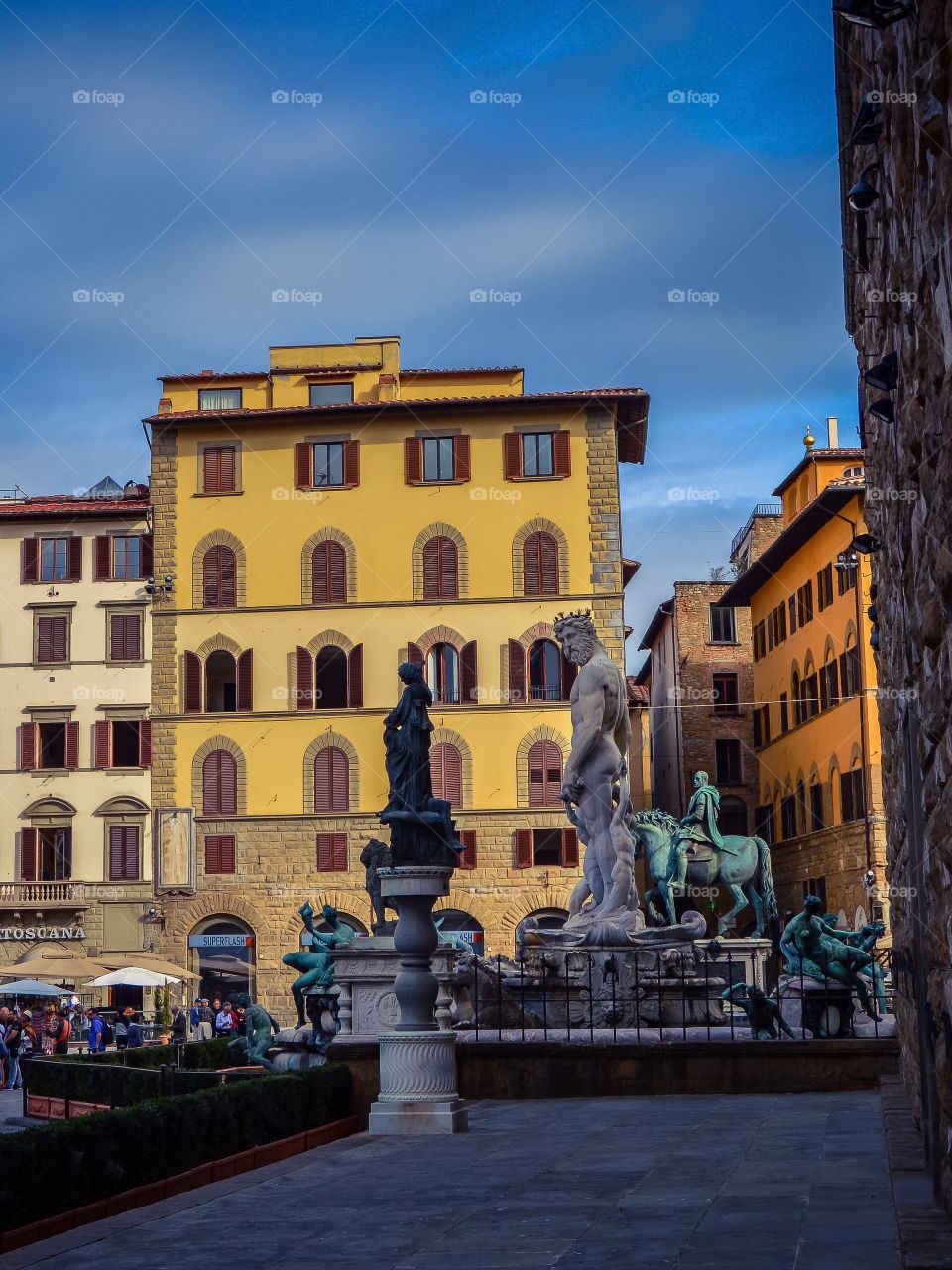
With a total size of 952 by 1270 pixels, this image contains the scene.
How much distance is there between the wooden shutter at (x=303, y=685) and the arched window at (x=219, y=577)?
2.71 metres

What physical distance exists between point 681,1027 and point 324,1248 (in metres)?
8.88

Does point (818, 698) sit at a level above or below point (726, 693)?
below

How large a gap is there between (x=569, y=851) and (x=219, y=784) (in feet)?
33.2

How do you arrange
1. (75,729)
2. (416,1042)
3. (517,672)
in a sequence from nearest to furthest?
(416,1042)
(517,672)
(75,729)

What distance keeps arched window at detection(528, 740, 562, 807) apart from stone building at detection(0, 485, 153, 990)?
1121 centimetres

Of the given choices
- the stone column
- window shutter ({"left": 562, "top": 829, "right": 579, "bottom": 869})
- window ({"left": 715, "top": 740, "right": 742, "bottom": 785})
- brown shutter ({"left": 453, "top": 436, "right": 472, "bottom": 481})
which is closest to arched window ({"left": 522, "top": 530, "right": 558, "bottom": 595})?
brown shutter ({"left": 453, "top": 436, "right": 472, "bottom": 481})

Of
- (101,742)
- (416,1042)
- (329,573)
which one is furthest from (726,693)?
(416,1042)

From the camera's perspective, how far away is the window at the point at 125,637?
50969 mm

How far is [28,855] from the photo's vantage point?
50.1m

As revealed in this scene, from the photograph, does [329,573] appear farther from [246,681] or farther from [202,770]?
[202,770]

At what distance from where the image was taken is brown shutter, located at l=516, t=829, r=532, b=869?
47.4 metres

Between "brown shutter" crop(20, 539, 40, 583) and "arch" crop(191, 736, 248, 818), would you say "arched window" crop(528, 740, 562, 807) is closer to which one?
"arch" crop(191, 736, 248, 818)

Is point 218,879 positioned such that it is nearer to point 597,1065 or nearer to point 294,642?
point 294,642

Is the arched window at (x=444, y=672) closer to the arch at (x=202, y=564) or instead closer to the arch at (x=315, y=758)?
the arch at (x=315, y=758)
